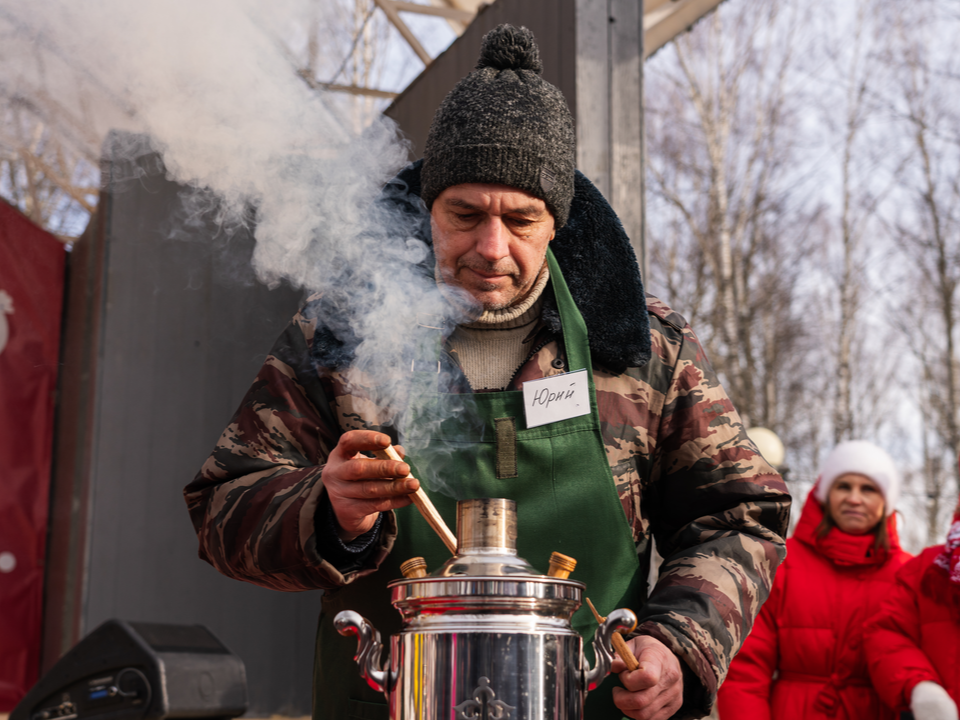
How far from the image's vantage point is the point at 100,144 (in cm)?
213

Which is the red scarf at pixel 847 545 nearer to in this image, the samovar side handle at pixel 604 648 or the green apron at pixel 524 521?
the green apron at pixel 524 521

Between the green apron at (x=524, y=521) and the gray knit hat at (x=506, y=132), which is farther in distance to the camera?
the gray knit hat at (x=506, y=132)

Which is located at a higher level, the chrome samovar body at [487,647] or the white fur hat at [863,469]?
the white fur hat at [863,469]

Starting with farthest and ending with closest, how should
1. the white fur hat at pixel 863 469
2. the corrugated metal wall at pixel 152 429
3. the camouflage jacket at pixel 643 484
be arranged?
1. the corrugated metal wall at pixel 152 429
2. the white fur hat at pixel 863 469
3. the camouflage jacket at pixel 643 484

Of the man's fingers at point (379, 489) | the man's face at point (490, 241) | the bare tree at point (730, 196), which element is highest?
the bare tree at point (730, 196)

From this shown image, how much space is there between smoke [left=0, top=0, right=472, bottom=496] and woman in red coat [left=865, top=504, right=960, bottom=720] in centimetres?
238

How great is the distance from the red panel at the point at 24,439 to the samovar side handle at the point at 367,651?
12.6ft

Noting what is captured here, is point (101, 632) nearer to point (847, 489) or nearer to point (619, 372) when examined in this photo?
point (619, 372)

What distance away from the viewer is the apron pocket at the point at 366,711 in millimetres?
1396

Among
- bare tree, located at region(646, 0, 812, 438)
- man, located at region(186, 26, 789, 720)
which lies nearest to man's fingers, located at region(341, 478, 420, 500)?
man, located at region(186, 26, 789, 720)

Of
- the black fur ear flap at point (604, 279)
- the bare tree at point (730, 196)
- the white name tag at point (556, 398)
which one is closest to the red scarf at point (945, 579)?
the black fur ear flap at point (604, 279)

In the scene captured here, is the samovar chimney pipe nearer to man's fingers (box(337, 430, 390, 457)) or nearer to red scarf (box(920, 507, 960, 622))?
man's fingers (box(337, 430, 390, 457))

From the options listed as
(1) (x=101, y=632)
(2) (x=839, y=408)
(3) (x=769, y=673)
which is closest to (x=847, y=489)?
(3) (x=769, y=673)

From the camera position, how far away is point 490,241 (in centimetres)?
158
